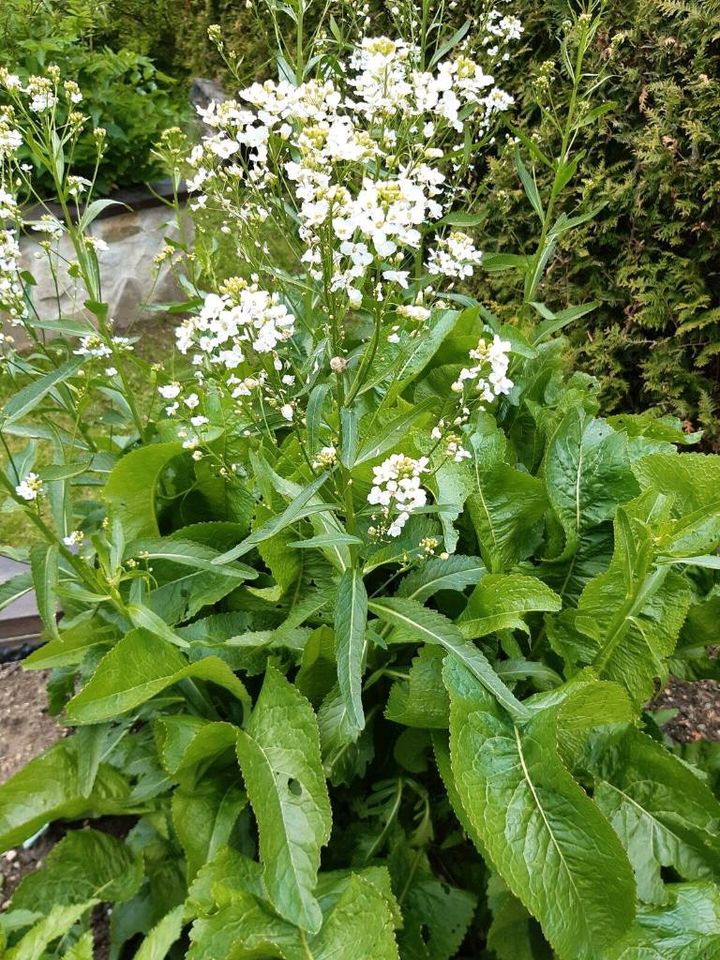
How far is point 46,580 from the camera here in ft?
4.95

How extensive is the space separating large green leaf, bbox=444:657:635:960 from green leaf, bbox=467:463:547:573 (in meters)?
0.44

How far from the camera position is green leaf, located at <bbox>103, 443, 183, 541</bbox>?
1871 millimetres

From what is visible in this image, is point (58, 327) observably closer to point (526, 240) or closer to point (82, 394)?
point (82, 394)

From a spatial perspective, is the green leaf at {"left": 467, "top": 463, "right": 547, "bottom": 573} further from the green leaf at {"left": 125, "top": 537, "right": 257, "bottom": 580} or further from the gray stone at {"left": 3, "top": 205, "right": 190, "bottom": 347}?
the gray stone at {"left": 3, "top": 205, "right": 190, "bottom": 347}

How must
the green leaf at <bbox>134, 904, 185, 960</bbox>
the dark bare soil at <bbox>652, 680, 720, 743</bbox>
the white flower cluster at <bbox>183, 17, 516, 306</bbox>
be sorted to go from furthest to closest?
the dark bare soil at <bbox>652, 680, 720, 743</bbox>, the green leaf at <bbox>134, 904, 185, 960</bbox>, the white flower cluster at <bbox>183, 17, 516, 306</bbox>

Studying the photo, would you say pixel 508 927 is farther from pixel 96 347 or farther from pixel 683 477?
pixel 96 347

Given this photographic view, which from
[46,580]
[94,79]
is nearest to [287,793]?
[46,580]

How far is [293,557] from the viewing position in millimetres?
1852

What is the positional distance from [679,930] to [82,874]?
1310 millimetres

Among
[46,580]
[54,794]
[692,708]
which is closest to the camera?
[46,580]

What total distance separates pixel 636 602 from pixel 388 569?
0.68 metres

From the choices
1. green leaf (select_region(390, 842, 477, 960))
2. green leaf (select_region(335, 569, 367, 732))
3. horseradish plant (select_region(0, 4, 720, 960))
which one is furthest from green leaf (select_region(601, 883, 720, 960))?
green leaf (select_region(335, 569, 367, 732))

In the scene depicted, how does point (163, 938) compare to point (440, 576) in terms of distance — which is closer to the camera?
point (163, 938)

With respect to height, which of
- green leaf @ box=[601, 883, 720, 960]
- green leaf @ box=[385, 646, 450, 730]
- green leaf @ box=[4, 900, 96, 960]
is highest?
green leaf @ box=[385, 646, 450, 730]
